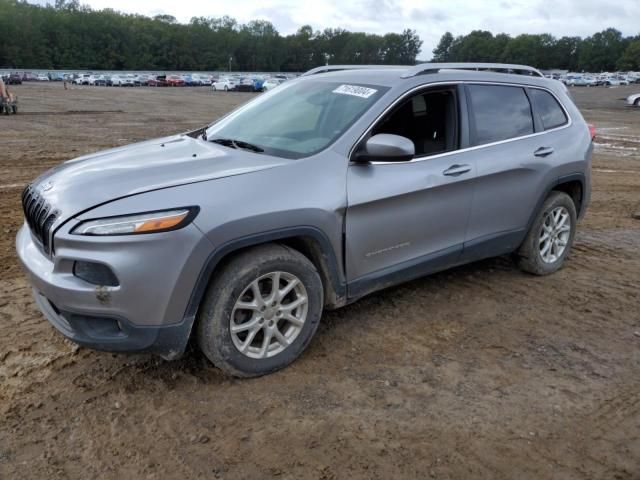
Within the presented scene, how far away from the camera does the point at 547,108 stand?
5.17 meters

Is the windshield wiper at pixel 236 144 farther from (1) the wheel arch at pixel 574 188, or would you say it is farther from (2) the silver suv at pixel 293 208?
(1) the wheel arch at pixel 574 188

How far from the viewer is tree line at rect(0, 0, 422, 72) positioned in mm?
115594

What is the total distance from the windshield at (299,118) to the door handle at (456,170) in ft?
2.42

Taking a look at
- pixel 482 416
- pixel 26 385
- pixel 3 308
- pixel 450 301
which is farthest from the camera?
pixel 450 301

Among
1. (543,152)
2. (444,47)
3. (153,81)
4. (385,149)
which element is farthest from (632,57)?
(385,149)

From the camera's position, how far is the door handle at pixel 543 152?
4.88 metres

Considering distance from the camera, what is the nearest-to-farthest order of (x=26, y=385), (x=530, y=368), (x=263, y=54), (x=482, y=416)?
(x=482, y=416)
(x=26, y=385)
(x=530, y=368)
(x=263, y=54)

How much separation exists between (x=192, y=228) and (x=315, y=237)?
80 cm

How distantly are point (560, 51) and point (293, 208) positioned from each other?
170995 millimetres

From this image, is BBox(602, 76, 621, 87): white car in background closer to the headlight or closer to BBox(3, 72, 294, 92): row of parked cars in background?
BBox(3, 72, 294, 92): row of parked cars in background

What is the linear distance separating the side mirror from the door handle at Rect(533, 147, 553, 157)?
5.55ft

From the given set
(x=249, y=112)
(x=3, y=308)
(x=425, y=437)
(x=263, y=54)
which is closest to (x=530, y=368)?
(x=425, y=437)

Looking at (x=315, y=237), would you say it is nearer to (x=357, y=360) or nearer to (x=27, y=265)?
(x=357, y=360)

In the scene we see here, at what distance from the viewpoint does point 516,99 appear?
4926mm
